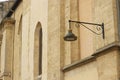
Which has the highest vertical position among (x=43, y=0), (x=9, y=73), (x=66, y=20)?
(x=43, y=0)

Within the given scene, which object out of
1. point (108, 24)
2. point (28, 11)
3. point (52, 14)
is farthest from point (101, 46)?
point (28, 11)

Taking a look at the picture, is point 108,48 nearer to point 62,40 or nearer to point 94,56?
point 94,56

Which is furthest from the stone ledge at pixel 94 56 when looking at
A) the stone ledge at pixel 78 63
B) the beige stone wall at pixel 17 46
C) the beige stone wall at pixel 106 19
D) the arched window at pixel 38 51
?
the beige stone wall at pixel 17 46

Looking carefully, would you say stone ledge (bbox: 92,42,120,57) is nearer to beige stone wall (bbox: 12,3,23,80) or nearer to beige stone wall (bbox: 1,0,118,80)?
beige stone wall (bbox: 1,0,118,80)

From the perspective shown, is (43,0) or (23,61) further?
(23,61)

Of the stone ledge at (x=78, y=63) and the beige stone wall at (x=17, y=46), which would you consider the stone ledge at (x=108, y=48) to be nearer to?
the stone ledge at (x=78, y=63)

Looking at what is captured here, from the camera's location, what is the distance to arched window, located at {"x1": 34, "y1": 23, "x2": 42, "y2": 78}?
67.2ft

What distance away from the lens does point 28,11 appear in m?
22.8

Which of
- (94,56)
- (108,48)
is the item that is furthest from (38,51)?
(108,48)

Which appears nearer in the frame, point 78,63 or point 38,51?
point 78,63

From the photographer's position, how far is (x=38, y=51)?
68.3 feet

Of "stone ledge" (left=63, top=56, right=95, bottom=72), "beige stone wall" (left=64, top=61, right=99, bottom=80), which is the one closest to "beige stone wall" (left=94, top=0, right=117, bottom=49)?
"stone ledge" (left=63, top=56, right=95, bottom=72)

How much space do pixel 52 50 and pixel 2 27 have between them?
1380 cm

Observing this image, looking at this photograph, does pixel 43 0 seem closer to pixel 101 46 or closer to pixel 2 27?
pixel 101 46
